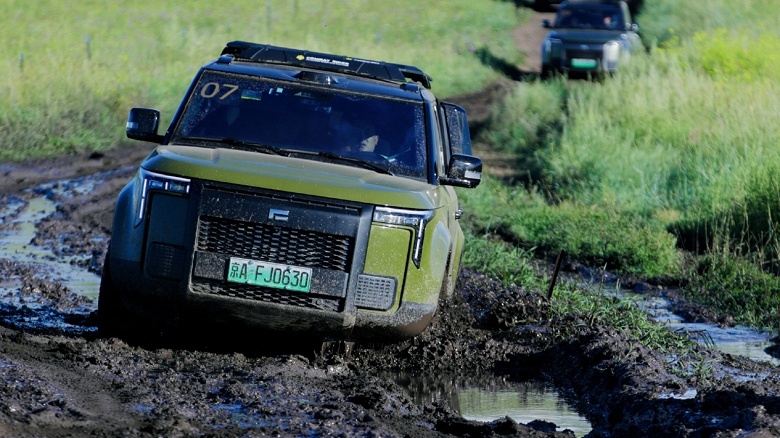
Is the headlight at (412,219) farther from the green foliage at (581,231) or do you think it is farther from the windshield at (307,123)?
the green foliage at (581,231)

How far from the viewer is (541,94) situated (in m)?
23.5

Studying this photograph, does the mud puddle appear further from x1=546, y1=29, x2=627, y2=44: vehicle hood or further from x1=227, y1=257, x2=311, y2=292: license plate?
x1=546, y1=29, x2=627, y2=44: vehicle hood

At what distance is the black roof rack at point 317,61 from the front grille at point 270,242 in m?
1.94

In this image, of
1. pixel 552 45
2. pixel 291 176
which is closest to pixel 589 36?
pixel 552 45

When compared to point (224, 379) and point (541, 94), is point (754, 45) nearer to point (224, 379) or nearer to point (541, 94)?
point (541, 94)

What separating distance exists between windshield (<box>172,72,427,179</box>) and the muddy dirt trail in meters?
1.17

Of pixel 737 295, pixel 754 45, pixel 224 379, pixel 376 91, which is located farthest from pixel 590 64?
pixel 224 379

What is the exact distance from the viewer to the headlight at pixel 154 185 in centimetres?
668

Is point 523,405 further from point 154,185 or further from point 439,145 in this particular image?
point 154,185

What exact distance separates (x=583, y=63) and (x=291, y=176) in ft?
69.8

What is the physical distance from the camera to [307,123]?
7.59m

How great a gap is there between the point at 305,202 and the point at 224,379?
3.44 ft

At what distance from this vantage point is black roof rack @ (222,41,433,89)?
8352mm

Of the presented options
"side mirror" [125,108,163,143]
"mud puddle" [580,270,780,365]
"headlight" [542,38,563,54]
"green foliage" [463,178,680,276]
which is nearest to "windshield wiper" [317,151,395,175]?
"side mirror" [125,108,163,143]
